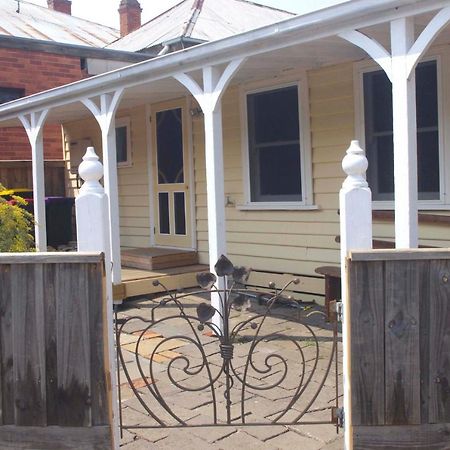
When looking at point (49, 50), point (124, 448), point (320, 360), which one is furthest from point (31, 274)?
point (49, 50)

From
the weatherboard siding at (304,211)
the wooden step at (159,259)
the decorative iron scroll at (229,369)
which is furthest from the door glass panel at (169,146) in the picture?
the decorative iron scroll at (229,369)

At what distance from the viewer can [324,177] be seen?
20.9 ft

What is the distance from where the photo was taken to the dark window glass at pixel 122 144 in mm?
9195

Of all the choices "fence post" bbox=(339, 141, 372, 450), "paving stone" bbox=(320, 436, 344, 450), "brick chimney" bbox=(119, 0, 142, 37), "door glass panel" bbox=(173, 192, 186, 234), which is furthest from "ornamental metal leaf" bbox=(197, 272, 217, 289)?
"brick chimney" bbox=(119, 0, 142, 37)

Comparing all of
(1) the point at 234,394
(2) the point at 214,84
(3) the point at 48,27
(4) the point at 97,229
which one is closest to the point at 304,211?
→ (2) the point at 214,84

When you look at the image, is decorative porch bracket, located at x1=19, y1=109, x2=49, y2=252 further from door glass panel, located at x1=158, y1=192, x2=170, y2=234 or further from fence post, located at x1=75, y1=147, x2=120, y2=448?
fence post, located at x1=75, y1=147, x2=120, y2=448

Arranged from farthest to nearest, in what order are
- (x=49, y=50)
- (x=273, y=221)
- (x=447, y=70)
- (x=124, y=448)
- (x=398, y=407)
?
1. (x=49, y=50)
2. (x=273, y=221)
3. (x=447, y=70)
4. (x=124, y=448)
5. (x=398, y=407)

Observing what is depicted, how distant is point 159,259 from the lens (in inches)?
304

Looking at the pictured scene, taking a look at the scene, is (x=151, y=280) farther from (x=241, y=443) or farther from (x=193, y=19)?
(x=193, y=19)

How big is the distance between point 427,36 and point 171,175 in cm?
493

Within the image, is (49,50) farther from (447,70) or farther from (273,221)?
(447,70)

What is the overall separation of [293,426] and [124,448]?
3.03 feet

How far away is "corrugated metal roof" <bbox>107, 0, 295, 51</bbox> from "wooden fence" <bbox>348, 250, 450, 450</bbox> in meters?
7.98

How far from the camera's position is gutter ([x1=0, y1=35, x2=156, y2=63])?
10633mm
